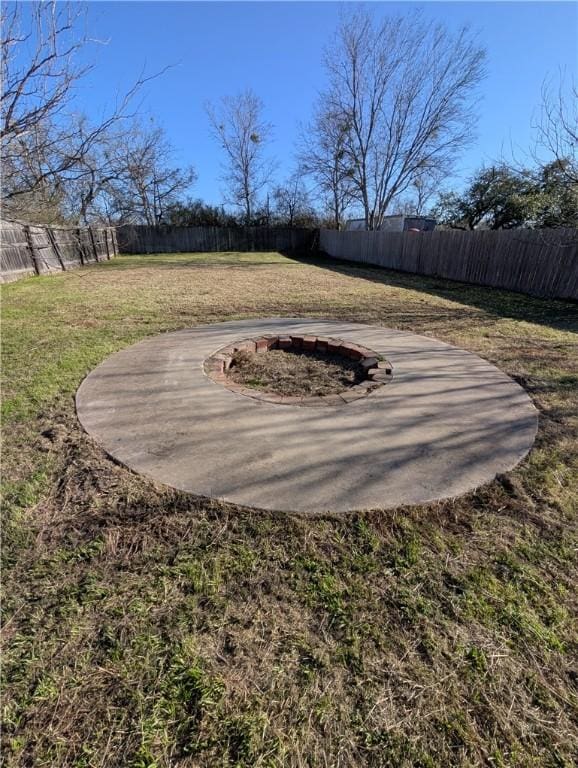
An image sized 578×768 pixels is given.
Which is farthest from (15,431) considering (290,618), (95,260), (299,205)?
(299,205)

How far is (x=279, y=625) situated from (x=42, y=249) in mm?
13621

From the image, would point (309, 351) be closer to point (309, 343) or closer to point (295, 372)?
point (309, 343)

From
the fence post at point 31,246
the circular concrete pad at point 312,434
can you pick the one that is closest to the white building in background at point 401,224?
the fence post at point 31,246

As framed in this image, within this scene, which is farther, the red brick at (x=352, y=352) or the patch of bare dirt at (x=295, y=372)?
the red brick at (x=352, y=352)

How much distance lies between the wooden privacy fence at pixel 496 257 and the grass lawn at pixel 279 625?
303 inches

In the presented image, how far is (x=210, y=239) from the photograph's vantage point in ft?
76.3

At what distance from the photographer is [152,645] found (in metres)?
1.19

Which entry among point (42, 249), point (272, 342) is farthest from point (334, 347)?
point (42, 249)

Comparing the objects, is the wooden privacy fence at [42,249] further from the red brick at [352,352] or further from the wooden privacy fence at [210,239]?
the red brick at [352,352]

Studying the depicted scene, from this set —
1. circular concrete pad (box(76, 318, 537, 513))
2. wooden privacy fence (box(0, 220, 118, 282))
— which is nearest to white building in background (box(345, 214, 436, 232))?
wooden privacy fence (box(0, 220, 118, 282))

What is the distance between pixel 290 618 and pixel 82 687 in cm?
64

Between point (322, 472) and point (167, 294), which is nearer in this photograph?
point (322, 472)

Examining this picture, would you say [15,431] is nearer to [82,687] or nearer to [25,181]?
[25,181]

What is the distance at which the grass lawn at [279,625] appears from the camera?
3.21ft
